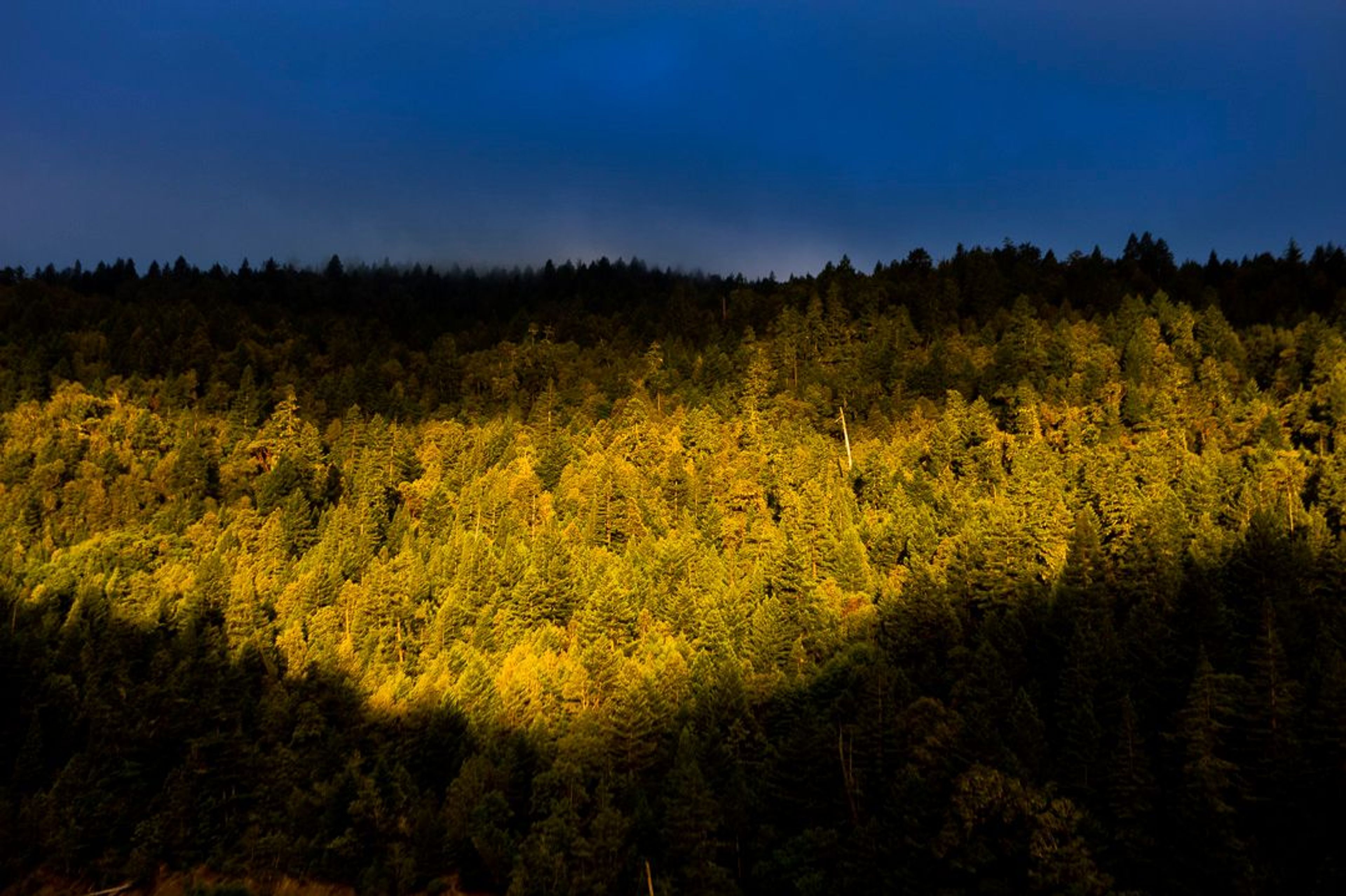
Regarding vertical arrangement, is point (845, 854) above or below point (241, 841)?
above

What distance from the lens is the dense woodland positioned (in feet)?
155

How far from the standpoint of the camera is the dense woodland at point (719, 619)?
155 ft

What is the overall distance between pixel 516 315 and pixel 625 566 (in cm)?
12144

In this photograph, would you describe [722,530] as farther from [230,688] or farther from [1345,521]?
[1345,521]

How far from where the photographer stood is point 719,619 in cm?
7031

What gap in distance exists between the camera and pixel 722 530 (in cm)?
8706

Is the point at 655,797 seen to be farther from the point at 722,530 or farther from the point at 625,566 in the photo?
the point at 722,530

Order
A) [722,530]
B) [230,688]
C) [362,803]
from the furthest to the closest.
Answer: [722,530]
[230,688]
[362,803]

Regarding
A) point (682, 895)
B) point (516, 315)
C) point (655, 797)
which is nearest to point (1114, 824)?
point (682, 895)

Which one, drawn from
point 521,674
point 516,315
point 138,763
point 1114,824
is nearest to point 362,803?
point 521,674

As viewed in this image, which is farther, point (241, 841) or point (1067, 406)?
point (1067, 406)

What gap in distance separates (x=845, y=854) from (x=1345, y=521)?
50.8 meters

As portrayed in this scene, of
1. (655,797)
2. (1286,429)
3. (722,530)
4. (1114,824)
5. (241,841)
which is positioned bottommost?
(241,841)

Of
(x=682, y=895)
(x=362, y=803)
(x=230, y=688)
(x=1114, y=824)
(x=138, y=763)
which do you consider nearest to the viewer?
(x=1114, y=824)
